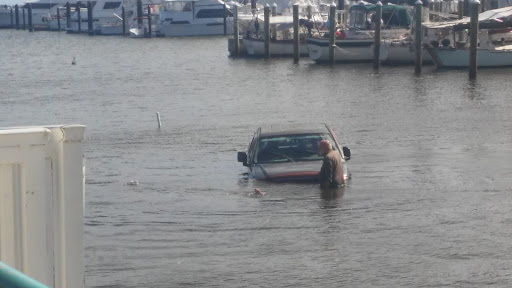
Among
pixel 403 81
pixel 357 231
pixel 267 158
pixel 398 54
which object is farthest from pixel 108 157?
pixel 398 54

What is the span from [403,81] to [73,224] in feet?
140

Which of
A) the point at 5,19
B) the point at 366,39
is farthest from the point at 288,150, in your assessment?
the point at 5,19

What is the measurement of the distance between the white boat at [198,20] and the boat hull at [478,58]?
2263 inches

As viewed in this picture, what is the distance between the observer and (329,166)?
16406 millimetres

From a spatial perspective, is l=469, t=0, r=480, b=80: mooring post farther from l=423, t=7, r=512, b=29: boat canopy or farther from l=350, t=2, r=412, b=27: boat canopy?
l=350, t=2, r=412, b=27: boat canopy

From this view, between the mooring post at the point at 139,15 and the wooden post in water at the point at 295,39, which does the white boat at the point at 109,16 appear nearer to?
the mooring post at the point at 139,15

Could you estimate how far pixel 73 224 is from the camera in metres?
4.71

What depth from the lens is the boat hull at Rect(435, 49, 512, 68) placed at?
49.7 m

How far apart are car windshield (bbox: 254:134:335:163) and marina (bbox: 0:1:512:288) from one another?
2 cm

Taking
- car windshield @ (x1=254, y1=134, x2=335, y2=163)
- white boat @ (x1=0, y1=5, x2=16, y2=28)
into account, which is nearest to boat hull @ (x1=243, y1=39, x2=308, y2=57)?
car windshield @ (x1=254, y1=134, x2=335, y2=163)

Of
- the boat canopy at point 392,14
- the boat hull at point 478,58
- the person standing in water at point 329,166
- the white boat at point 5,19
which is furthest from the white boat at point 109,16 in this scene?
the person standing in water at point 329,166

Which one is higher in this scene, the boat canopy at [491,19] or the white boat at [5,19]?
the boat canopy at [491,19]

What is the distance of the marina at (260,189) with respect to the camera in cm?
468

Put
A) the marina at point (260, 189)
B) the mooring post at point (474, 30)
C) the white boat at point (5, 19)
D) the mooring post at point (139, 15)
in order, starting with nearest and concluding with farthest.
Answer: the marina at point (260, 189) → the mooring post at point (474, 30) → the mooring post at point (139, 15) → the white boat at point (5, 19)
